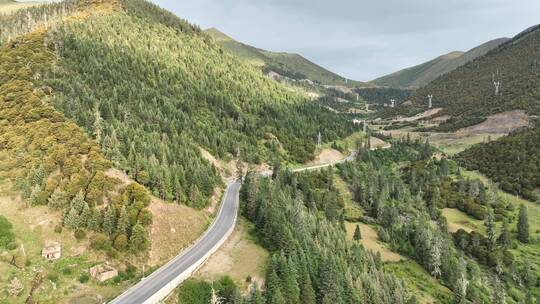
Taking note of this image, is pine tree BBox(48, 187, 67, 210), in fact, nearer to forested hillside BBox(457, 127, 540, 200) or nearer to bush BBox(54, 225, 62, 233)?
bush BBox(54, 225, 62, 233)

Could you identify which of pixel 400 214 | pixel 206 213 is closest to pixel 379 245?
pixel 400 214

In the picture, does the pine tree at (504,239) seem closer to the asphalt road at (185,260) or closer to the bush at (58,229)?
the asphalt road at (185,260)

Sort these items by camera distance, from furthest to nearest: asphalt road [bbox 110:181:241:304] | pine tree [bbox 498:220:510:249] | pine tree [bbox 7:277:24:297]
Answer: pine tree [bbox 498:220:510:249] < asphalt road [bbox 110:181:241:304] < pine tree [bbox 7:277:24:297]

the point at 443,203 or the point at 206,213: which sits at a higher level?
the point at 206,213

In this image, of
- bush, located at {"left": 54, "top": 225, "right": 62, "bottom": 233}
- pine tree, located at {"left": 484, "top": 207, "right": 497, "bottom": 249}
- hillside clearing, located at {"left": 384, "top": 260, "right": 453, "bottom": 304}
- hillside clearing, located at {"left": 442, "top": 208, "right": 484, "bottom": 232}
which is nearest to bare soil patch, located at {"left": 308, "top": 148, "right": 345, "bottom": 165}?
hillside clearing, located at {"left": 442, "top": 208, "right": 484, "bottom": 232}

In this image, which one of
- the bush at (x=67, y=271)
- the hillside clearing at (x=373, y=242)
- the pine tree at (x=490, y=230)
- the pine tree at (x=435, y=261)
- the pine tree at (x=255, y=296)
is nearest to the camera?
the pine tree at (x=255, y=296)

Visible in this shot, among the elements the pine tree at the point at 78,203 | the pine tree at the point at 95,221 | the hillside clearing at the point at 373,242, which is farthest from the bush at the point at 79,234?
the hillside clearing at the point at 373,242

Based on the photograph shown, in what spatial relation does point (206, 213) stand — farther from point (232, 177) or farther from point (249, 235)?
point (232, 177)
